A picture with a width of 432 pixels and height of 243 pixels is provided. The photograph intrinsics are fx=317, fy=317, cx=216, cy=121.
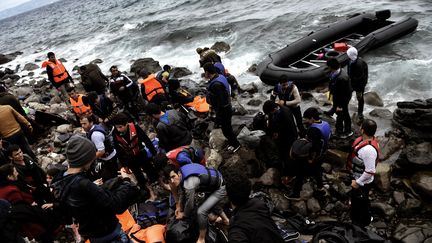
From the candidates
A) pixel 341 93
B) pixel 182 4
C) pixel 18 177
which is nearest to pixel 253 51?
pixel 341 93

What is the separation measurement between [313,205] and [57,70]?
8410 millimetres

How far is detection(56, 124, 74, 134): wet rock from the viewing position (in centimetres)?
943

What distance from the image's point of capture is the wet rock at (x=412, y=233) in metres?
4.30

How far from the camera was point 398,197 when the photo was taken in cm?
510

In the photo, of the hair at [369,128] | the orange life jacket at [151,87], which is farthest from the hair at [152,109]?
the hair at [369,128]

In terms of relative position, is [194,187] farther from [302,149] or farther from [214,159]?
[214,159]

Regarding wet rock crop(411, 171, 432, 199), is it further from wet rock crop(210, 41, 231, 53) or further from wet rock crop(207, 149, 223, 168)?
wet rock crop(210, 41, 231, 53)

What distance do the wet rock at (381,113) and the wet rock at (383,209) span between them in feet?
12.0

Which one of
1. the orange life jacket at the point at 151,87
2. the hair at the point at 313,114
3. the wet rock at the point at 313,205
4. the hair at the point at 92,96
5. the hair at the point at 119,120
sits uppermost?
the hair at the point at 119,120

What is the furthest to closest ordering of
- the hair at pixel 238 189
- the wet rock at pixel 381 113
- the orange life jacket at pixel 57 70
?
1. the orange life jacket at pixel 57 70
2. the wet rock at pixel 381 113
3. the hair at pixel 238 189

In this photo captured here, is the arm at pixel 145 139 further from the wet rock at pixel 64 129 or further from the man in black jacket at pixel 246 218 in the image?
the wet rock at pixel 64 129

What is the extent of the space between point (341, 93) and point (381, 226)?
2.53m

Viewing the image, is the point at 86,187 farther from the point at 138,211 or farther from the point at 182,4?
the point at 182,4

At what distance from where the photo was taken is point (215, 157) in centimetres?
638
